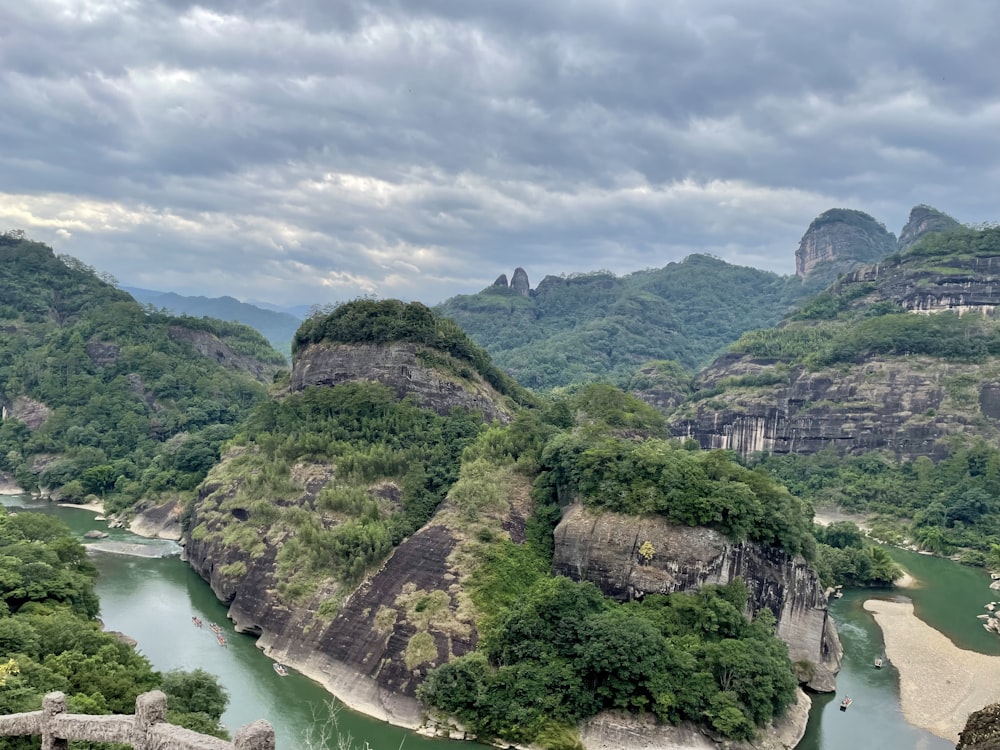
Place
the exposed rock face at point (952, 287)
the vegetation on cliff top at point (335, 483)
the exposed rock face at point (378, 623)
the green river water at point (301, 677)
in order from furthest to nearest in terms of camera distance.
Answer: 1. the exposed rock face at point (952, 287)
2. the vegetation on cliff top at point (335, 483)
3. the exposed rock face at point (378, 623)
4. the green river water at point (301, 677)

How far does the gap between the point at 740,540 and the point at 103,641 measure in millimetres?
27044

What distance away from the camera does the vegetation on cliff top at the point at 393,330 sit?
181 ft

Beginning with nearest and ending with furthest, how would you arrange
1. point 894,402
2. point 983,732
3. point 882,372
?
point 983,732 < point 894,402 < point 882,372

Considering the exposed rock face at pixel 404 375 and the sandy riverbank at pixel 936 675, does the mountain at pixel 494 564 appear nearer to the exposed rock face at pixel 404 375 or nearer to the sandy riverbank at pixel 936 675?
the exposed rock face at pixel 404 375

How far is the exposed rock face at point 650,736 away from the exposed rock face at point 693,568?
566 cm

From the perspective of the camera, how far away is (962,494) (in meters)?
68.3

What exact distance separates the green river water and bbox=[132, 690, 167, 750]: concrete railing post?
1862cm

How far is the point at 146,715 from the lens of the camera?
441 inches

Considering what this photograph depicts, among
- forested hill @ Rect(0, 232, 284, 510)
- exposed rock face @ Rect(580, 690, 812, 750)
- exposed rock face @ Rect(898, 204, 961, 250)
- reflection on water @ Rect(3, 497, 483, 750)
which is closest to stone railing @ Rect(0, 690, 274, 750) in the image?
Result: reflection on water @ Rect(3, 497, 483, 750)

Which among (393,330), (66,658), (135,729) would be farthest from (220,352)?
(135,729)

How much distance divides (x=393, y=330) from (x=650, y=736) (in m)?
35.8

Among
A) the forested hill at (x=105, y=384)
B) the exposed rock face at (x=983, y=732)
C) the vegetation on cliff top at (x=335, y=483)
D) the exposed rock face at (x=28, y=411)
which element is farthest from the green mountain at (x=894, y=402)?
the exposed rock face at (x=28, y=411)

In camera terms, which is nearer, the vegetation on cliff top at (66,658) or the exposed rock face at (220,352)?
the vegetation on cliff top at (66,658)

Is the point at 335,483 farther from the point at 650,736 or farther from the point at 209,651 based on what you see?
the point at 650,736
